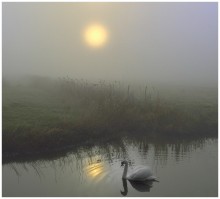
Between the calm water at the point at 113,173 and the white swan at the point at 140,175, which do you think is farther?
the white swan at the point at 140,175

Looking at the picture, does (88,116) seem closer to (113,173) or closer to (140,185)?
(113,173)

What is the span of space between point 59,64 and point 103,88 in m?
5.91

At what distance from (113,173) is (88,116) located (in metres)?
5.54

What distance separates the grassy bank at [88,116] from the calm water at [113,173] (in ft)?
4.22

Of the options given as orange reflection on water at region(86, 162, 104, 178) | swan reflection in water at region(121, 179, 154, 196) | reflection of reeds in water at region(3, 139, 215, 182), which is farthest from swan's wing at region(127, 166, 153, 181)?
orange reflection on water at region(86, 162, 104, 178)

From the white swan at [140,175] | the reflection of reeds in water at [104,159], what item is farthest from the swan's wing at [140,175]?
the reflection of reeds in water at [104,159]

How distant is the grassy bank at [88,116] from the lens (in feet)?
54.5

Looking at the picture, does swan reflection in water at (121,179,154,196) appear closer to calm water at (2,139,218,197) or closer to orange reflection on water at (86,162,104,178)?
calm water at (2,139,218,197)

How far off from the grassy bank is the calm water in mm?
1286

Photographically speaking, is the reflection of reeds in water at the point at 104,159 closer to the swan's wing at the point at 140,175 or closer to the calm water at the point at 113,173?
the calm water at the point at 113,173

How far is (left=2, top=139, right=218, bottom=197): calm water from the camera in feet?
42.3

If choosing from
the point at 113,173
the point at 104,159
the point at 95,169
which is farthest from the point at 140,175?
the point at 104,159

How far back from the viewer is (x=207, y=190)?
1313cm

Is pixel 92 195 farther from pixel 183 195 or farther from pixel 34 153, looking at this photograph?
pixel 34 153
